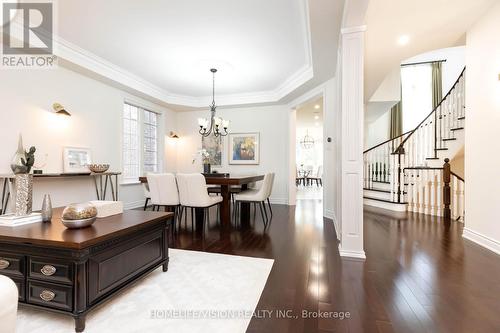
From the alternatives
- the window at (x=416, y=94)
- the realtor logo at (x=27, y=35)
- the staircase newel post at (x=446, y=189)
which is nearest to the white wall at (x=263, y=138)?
the staircase newel post at (x=446, y=189)

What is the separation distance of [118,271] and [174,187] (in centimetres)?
217

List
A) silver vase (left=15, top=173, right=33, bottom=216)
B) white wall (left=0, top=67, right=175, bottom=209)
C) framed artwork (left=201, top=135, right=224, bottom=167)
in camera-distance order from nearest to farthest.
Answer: silver vase (left=15, top=173, right=33, bottom=216), white wall (left=0, top=67, right=175, bottom=209), framed artwork (left=201, top=135, right=224, bottom=167)

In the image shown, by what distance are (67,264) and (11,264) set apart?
1.55ft

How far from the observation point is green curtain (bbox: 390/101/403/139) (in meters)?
7.60

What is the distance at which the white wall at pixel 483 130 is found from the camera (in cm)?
281

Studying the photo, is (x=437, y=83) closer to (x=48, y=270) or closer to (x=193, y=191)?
(x=193, y=191)

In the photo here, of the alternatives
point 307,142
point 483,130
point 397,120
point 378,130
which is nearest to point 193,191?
point 483,130

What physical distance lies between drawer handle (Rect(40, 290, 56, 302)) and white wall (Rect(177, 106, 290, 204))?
17.0 feet

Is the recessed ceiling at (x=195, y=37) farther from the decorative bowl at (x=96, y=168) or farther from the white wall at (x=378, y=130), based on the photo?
the white wall at (x=378, y=130)

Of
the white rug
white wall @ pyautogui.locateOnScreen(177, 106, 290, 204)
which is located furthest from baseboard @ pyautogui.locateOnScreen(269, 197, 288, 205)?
the white rug

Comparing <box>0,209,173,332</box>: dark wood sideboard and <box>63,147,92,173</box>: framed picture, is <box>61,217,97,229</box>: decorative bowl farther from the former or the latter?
<box>63,147,92,173</box>: framed picture

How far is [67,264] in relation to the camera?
4.73 feet

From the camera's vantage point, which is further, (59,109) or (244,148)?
(244,148)

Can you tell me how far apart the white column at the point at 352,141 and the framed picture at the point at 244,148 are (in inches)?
154
